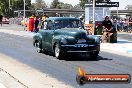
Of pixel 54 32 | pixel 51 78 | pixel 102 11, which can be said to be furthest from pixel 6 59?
pixel 102 11

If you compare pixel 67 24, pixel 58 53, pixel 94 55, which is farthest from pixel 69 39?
pixel 67 24

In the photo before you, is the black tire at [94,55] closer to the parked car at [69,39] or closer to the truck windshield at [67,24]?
the parked car at [69,39]

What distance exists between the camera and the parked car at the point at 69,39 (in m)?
16.6

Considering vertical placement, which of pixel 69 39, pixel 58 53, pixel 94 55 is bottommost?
pixel 94 55

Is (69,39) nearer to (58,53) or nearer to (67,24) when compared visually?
(58,53)

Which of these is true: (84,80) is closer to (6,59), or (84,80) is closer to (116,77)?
(116,77)

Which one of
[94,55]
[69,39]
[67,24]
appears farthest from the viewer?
[67,24]

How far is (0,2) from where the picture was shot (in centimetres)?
11306

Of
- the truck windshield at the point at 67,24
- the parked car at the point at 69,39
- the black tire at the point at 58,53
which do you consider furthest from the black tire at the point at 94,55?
the truck windshield at the point at 67,24

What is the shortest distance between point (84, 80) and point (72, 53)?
40.5ft

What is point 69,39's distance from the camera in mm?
16625

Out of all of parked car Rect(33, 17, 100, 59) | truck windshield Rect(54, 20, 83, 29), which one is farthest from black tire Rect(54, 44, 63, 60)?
truck windshield Rect(54, 20, 83, 29)

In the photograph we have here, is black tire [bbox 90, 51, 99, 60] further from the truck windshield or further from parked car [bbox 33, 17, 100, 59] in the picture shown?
the truck windshield

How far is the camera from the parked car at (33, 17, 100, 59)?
16.6 meters
